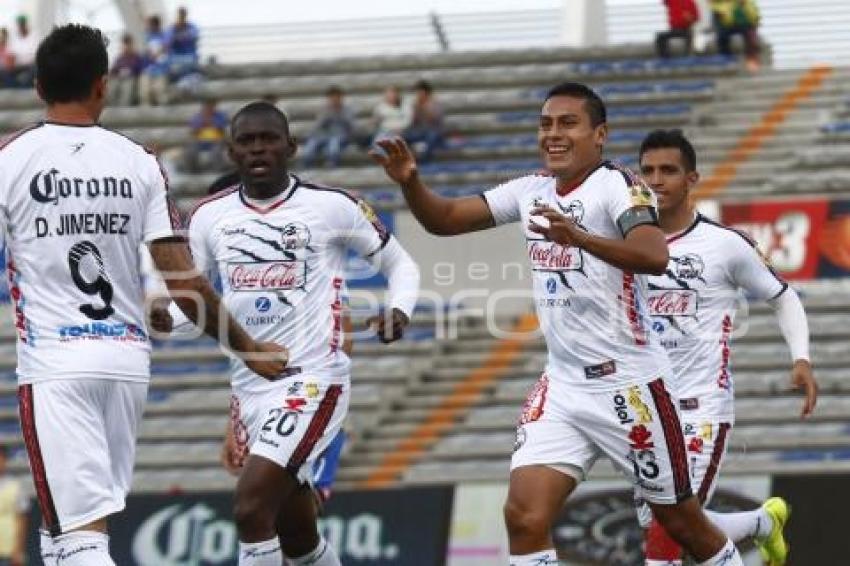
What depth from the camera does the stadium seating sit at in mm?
19609

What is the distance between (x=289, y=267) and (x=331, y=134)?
46.9 ft

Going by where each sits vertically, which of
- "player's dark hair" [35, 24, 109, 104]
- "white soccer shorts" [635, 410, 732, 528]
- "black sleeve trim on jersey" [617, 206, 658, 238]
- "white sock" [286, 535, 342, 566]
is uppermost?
"player's dark hair" [35, 24, 109, 104]

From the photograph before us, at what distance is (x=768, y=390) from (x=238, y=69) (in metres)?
11.5

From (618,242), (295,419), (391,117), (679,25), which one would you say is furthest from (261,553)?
(679,25)

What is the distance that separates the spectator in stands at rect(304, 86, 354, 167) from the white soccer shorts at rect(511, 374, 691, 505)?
1533 cm

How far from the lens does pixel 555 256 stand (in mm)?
9852

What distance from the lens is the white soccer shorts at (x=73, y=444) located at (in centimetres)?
839

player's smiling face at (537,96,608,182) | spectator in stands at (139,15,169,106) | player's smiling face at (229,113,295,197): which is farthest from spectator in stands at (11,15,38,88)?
player's smiling face at (537,96,608,182)

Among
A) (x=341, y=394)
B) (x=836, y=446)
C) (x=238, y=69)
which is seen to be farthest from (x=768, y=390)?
(x=238, y=69)

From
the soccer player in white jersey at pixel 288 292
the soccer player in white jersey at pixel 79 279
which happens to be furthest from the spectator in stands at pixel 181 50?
the soccer player in white jersey at pixel 79 279

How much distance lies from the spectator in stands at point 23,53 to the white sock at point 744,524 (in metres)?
18.6

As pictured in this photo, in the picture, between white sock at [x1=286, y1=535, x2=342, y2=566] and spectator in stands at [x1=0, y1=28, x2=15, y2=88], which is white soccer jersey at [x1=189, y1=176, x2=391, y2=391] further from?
spectator in stands at [x1=0, y1=28, x2=15, y2=88]

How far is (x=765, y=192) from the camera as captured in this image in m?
22.3

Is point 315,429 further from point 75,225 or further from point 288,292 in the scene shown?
point 75,225
